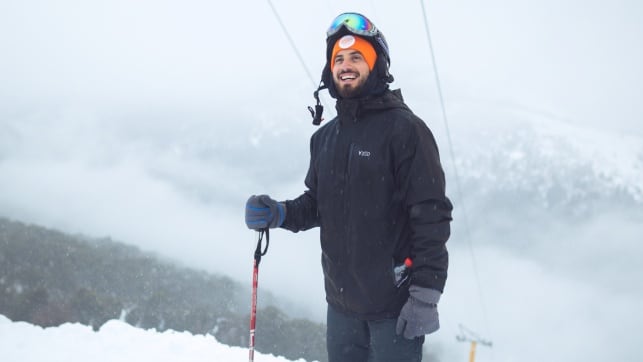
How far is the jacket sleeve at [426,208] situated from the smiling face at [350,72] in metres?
0.44

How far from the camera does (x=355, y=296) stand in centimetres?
251

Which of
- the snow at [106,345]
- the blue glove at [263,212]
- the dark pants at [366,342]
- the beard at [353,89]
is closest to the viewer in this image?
the dark pants at [366,342]

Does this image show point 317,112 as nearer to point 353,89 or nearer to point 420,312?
point 353,89

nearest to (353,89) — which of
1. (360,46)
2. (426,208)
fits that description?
(360,46)

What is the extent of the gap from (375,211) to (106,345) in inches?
194

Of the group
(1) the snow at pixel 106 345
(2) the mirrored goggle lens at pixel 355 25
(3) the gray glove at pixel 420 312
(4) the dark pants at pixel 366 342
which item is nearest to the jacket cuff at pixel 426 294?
(3) the gray glove at pixel 420 312

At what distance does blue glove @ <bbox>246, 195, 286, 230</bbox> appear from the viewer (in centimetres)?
291

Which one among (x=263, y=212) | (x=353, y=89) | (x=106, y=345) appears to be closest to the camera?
(x=353, y=89)

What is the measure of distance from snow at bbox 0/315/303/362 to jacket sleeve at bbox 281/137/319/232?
3.58 meters

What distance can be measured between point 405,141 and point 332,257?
2.64 feet

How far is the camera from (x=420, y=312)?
90.5 inches

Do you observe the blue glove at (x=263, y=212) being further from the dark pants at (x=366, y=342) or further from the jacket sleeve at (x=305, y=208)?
the dark pants at (x=366, y=342)

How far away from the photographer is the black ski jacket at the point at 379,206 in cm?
227

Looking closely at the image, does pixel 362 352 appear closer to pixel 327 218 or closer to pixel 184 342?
pixel 327 218
